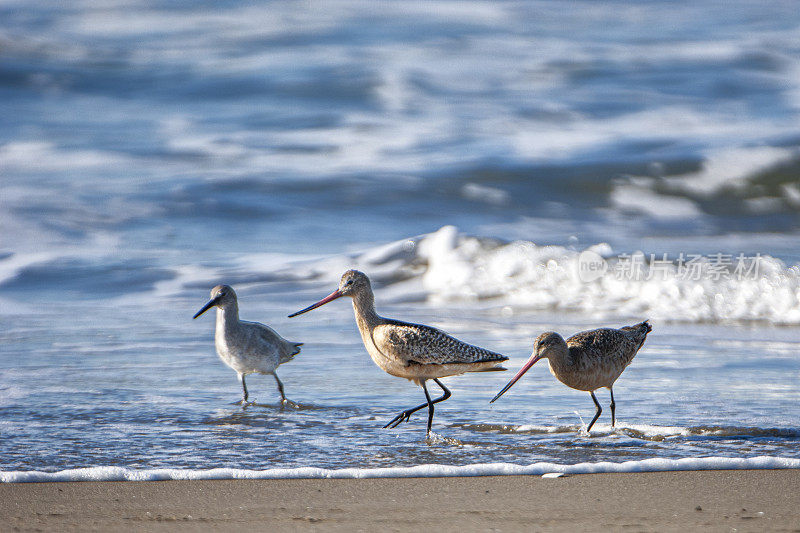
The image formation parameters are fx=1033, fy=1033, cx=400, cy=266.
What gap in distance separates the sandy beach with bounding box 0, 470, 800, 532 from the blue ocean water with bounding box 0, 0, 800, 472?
351 mm

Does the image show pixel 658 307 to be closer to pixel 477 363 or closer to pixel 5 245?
pixel 477 363

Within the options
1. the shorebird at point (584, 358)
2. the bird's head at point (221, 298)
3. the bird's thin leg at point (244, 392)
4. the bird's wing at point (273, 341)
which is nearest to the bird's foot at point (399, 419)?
the shorebird at point (584, 358)

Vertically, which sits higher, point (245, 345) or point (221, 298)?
point (221, 298)

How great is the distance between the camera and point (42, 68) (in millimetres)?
18359

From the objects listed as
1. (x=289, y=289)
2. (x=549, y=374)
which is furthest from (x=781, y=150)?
(x=549, y=374)

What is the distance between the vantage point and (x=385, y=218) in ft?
39.0

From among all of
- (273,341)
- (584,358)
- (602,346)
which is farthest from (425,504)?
(273,341)

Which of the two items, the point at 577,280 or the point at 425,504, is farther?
the point at 577,280

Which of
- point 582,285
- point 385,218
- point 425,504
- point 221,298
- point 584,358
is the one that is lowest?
point 425,504

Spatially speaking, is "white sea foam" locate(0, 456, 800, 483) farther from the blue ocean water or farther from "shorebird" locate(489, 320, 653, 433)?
"shorebird" locate(489, 320, 653, 433)

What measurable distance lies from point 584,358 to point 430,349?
2.49 feet

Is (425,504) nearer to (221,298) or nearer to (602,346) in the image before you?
(602,346)

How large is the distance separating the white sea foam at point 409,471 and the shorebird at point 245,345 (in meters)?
1.67

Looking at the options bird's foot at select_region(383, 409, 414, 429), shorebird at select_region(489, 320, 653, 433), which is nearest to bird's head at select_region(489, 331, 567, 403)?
shorebird at select_region(489, 320, 653, 433)
